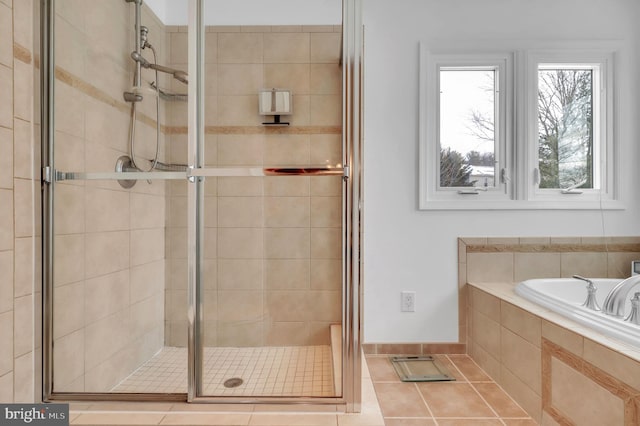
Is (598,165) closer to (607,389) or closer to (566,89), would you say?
(566,89)

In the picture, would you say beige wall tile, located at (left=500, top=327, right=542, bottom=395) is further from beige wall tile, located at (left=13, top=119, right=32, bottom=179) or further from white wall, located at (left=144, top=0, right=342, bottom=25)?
beige wall tile, located at (left=13, top=119, right=32, bottom=179)

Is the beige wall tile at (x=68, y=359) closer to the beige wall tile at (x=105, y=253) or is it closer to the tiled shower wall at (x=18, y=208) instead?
the tiled shower wall at (x=18, y=208)

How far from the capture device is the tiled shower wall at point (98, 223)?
1454 mm

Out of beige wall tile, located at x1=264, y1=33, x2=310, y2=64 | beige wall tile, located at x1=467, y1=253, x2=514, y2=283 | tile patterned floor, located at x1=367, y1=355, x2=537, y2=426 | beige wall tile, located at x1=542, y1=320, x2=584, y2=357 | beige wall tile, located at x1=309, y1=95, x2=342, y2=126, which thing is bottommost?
tile patterned floor, located at x1=367, y1=355, x2=537, y2=426

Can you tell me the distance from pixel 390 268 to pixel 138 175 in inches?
58.1

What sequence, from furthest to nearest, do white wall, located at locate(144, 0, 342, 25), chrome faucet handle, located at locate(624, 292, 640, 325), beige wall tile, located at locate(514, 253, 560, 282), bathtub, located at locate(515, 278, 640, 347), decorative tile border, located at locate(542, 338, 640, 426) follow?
1. beige wall tile, located at locate(514, 253, 560, 282)
2. chrome faucet handle, located at locate(624, 292, 640, 325)
3. white wall, located at locate(144, 0, 342, 25)
4. bathtub, located at locate(515, 278, 640, 347)
5. decorative tile border, located at locate(542, 338, 640, 426)

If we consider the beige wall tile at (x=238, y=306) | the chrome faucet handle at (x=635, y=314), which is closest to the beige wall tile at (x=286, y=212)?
the beige wall tile at (x=238, y=306)

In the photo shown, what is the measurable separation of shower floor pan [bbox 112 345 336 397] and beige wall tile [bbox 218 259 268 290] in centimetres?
24

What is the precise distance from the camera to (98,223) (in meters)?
1.48

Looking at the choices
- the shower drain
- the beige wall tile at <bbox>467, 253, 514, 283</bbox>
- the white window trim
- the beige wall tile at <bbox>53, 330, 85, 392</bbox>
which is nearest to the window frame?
the white window trim

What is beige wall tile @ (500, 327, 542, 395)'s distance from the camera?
1568 mm

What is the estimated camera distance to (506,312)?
181 centimetres

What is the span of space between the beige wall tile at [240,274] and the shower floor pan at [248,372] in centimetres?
24

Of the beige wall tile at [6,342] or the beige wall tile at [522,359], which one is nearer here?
the beige wall tile at [6,342]
